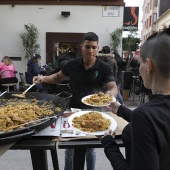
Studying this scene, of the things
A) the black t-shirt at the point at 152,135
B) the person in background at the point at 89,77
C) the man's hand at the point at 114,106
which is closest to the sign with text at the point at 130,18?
the person in background at the point at 89,77

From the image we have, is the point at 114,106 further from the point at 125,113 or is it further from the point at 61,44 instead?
the point at 61,44

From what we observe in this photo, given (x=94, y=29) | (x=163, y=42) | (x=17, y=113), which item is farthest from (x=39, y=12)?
(x=163, y=42)

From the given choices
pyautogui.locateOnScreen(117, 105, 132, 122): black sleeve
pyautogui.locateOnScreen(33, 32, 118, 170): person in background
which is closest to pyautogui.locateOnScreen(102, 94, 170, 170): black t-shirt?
pyautogui.locateOnScreen(117, 105, 132, 122): black sleeve

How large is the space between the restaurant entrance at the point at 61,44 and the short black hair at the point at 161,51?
8.07m

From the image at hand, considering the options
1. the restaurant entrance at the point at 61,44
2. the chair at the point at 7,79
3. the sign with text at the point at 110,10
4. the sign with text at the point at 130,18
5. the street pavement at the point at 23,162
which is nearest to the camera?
the street pavement at the point at 23,162

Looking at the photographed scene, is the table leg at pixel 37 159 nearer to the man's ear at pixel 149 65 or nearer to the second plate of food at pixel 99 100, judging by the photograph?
the second plate of food at pixel 99 100

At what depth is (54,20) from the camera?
8875 mm

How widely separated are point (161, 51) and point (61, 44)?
842cm

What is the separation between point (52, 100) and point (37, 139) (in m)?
0.84

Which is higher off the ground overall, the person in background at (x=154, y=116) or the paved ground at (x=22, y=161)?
the person in background at (x=154, y=116)

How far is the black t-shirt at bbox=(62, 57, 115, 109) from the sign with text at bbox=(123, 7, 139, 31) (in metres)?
7.50

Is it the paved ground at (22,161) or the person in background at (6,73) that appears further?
the person in background at (6,73)

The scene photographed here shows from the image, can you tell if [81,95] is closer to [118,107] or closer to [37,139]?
[118,107]

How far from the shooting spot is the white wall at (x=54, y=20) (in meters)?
8.80
